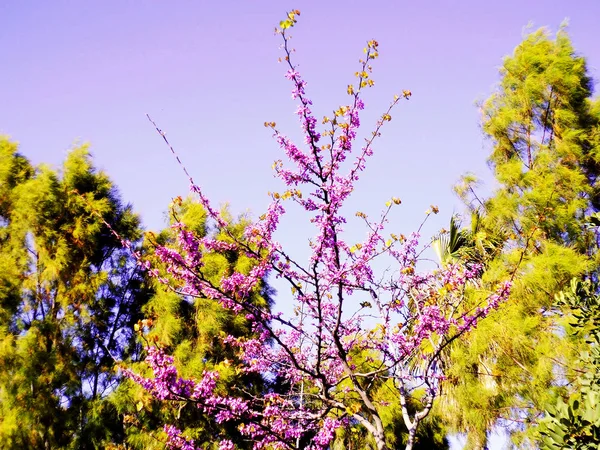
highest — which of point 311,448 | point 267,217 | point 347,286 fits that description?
point 267,217

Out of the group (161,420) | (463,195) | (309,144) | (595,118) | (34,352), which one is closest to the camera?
(309,144)

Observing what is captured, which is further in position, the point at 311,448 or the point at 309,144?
the point at 311,448

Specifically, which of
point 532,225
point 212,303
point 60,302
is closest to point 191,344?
point 212,303

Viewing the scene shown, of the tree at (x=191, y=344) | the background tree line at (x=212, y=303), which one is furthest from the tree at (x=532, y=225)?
the tree at (x=191, y=344)

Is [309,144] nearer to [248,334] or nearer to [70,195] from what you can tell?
[248,334]

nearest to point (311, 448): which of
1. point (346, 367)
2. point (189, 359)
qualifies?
point (346, 367)

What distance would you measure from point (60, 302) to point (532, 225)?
9.01 metres

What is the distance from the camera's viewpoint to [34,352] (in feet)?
21.9

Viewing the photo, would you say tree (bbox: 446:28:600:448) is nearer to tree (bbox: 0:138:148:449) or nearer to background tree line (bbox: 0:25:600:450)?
background tree line (bbox: 0:25:600:450)

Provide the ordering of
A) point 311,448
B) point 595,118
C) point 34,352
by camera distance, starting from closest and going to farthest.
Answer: point 311,448 → point 34,352 → point 595,118

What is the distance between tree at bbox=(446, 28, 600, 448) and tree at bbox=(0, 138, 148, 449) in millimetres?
6442

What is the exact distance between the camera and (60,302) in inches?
312

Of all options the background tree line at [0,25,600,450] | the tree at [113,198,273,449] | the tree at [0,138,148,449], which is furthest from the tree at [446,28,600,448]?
the tree at [0,138,148,449]

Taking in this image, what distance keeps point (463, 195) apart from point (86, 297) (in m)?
8.37
